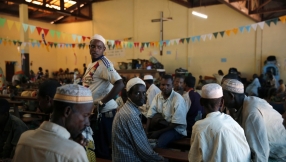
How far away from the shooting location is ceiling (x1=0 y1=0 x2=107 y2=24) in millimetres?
12988

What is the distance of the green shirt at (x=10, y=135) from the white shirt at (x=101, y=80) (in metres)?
0.84

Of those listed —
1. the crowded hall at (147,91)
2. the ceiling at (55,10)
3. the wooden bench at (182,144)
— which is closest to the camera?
the crowded hall at (147,91)

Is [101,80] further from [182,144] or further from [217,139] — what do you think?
[182,144]

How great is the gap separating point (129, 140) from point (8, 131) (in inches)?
51.8

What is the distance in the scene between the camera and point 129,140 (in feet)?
8.09

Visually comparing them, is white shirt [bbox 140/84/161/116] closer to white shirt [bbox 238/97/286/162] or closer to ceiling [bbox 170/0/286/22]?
white shirt [bbox 238/97/286/162]

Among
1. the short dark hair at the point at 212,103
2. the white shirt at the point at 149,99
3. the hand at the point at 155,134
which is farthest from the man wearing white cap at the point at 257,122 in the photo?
the white shirt at the point at 149,99

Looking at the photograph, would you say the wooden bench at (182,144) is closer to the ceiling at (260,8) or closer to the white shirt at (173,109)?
the white shirt at (173,109)

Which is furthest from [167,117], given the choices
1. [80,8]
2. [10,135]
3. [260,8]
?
[80,8]

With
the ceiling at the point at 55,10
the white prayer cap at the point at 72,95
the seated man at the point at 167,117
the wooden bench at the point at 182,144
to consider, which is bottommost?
the wooden bench at the point at 182,144

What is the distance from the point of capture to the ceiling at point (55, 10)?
42.6ft

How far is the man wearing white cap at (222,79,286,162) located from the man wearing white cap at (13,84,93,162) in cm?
154

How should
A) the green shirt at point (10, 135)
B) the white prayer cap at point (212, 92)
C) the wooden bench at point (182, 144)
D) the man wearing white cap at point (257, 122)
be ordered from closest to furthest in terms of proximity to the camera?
the white prayer cap at point (212, 92) < the man wearing white cap at point (257, 122) < the green shirt at point (10, 135) < the wooden bench at point (182, 144)

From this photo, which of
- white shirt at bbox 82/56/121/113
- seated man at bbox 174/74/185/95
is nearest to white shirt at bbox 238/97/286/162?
white shirt at bbox 82/56/121/113
